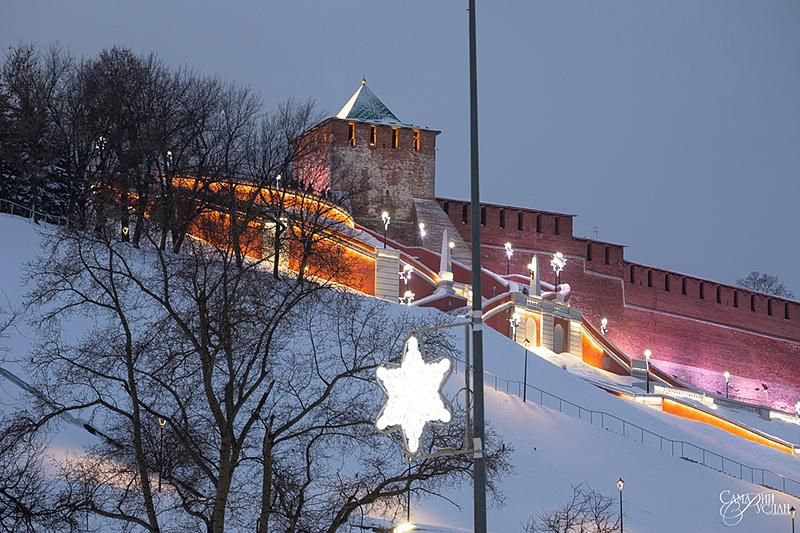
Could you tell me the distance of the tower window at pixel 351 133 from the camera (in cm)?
6241

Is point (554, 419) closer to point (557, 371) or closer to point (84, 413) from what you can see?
point (557, 371)

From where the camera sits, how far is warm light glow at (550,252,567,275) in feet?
190

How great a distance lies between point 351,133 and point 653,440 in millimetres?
30422

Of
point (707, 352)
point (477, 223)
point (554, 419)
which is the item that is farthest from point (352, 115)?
point (477, 223)

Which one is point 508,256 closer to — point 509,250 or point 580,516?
point 509,250

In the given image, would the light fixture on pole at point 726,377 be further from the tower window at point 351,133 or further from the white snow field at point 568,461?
the white snow field at point 568,461

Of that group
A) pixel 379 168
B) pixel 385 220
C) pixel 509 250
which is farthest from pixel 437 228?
pixel 379 168

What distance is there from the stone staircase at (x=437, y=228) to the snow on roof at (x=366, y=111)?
4506mm

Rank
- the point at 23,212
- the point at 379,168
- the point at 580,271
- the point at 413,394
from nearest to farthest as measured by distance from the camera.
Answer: the point at 413,394, the point at 23,212, the point at 379,168, the point at 580,271

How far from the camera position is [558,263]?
57.8 metres

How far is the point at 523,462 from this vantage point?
94.6 ft

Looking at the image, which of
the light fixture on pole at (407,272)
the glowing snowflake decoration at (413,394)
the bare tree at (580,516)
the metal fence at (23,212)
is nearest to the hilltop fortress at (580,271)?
the light fixture on pole at (407,272)

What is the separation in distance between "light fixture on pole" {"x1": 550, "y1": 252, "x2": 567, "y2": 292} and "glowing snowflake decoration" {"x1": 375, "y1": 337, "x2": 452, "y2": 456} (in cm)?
4719

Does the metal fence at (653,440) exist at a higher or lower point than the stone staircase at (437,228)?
lower
